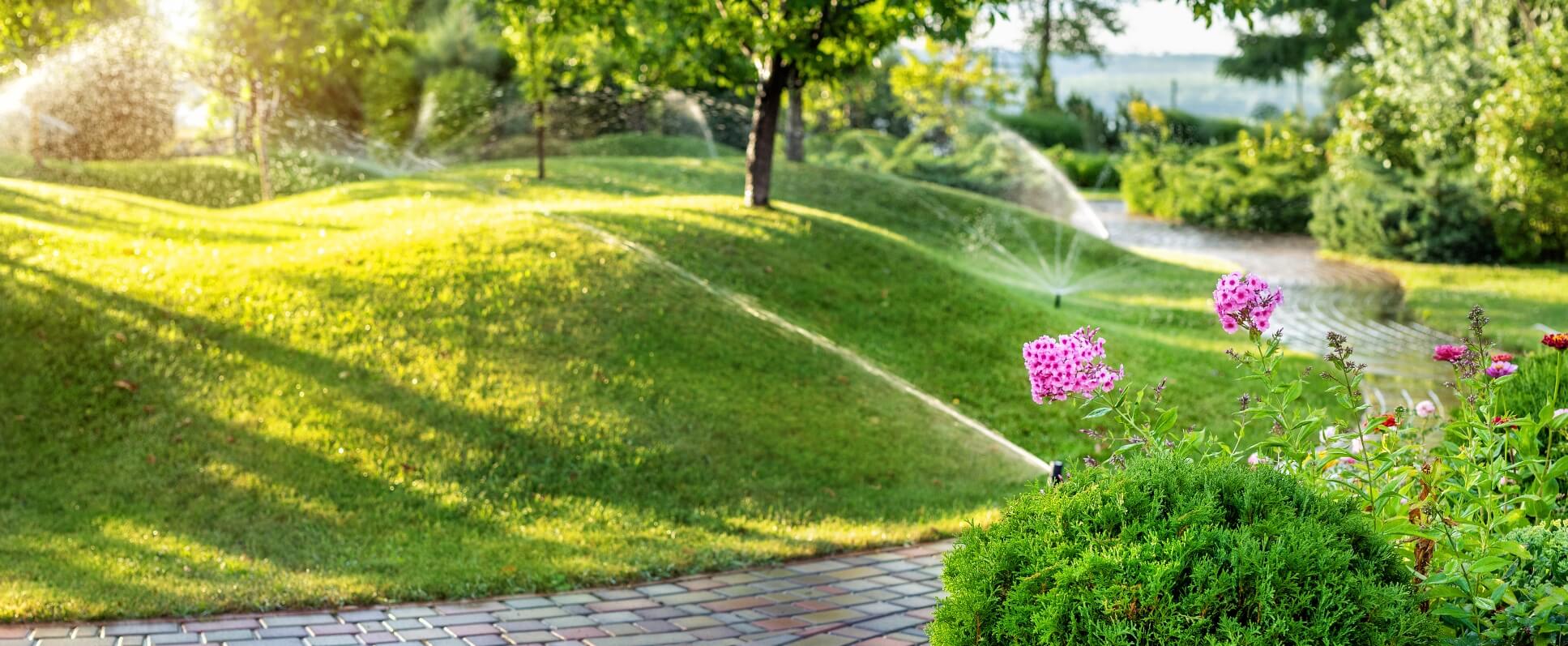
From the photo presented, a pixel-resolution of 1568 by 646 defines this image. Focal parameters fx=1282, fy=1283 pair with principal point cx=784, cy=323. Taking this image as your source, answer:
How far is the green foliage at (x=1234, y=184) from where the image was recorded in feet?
80.8

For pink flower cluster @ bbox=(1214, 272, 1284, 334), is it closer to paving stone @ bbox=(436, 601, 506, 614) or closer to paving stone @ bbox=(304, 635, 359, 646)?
paving stone @ bbox=(436, 601, 506, 614)

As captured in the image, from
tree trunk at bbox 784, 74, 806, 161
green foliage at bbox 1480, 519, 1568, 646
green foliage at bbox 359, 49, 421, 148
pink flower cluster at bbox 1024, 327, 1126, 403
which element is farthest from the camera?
green foliage at bbox 359, 49, 421, 148

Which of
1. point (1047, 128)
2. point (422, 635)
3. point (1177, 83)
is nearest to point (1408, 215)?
point (422, 635)

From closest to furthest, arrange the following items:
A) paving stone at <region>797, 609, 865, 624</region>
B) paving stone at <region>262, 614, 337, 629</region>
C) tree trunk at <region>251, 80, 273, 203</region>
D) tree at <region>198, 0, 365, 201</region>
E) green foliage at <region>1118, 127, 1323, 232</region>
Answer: paving stone at <region>262, 614, 337, 629</region> → paving stone at <region>797, 609, 865, 624</region> → tree at <region>198, 0, 365, 201</region> → tree trunk at <region>251, 80, 273, 203</region> → green foliage at <region>1118, 127, 1323, 232</region>

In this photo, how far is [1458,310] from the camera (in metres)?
14.8

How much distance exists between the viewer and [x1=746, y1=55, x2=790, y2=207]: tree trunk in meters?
12.4

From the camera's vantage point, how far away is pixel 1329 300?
51.3ft

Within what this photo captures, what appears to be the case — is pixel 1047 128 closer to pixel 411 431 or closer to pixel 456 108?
pixel 456 108

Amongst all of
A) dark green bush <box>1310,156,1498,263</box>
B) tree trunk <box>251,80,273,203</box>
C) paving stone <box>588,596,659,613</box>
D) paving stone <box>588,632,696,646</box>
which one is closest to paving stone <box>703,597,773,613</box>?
paving stone <box>588,596,659,613</box>

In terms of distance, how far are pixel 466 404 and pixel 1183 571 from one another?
5.30 meters

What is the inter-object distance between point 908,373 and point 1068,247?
9.76 metres

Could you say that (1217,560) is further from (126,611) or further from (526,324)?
(526,324)

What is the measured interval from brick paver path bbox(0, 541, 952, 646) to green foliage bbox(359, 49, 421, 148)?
23736mm

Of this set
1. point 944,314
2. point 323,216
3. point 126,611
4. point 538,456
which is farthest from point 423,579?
point 323,216
